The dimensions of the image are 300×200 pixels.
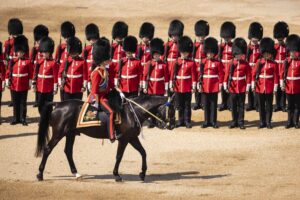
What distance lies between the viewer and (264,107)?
68.7 feet

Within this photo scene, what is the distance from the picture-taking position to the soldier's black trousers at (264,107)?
2083 centimetres

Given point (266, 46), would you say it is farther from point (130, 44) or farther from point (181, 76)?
point (130, 44)

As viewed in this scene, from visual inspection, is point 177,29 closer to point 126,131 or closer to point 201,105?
point 201,105

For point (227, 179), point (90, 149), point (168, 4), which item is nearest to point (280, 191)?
point (227, 179)

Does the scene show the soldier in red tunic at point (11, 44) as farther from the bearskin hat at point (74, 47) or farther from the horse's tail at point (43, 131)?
the horse's tail at point (43, 131)

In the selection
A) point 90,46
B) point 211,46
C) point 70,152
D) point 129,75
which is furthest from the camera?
point 90,46

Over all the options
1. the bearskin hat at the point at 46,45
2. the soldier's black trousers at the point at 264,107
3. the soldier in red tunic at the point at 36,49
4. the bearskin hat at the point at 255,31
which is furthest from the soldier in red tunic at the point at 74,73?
the bearskin hat at the point at 255,31

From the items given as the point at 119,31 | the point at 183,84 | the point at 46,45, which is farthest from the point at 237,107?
the point at 46,45

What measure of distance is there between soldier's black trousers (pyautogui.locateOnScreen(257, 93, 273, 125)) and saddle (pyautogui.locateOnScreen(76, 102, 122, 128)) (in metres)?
5.02

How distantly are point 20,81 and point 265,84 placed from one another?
14.8 ft

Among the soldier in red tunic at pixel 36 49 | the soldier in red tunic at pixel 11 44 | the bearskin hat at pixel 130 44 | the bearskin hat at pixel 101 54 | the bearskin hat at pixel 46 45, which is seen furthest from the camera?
the soldier in red tunic at pixel 36 49

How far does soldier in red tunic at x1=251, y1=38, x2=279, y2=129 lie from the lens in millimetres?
20859

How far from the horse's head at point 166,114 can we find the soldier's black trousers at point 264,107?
4.94 metres

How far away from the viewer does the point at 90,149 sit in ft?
61.9
